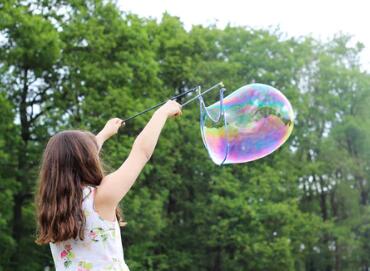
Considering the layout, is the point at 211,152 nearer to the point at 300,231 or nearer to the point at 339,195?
the point at 300,231

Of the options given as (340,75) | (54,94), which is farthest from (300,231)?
(54,94)

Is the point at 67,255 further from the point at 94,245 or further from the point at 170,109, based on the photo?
the point at 170,109

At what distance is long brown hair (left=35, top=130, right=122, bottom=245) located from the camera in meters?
3.37

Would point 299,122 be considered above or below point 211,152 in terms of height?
above

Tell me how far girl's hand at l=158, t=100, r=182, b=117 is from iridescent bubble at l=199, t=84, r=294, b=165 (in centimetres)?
370

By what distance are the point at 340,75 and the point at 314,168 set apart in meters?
5.01

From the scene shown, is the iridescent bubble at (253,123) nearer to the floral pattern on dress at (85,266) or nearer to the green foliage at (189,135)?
the floral pattern on dress at (85,266)

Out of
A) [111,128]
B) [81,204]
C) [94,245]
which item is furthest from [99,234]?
[111,128]

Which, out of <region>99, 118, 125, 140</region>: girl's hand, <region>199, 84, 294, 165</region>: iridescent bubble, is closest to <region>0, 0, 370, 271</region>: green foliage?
<region>199, 84, 294, 165</region>: iridescent bubble

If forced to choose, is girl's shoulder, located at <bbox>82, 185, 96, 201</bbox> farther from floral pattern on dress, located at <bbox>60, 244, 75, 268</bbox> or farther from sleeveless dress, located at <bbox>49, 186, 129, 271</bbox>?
floral pattern on dress, located at <bbox>60, 244, 75, 268</bbox>

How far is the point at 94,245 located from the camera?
11.1 feet

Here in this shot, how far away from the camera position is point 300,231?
2803 centimetres

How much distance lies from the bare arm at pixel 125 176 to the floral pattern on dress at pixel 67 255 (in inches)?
9.5

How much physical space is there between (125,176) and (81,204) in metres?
0.27
